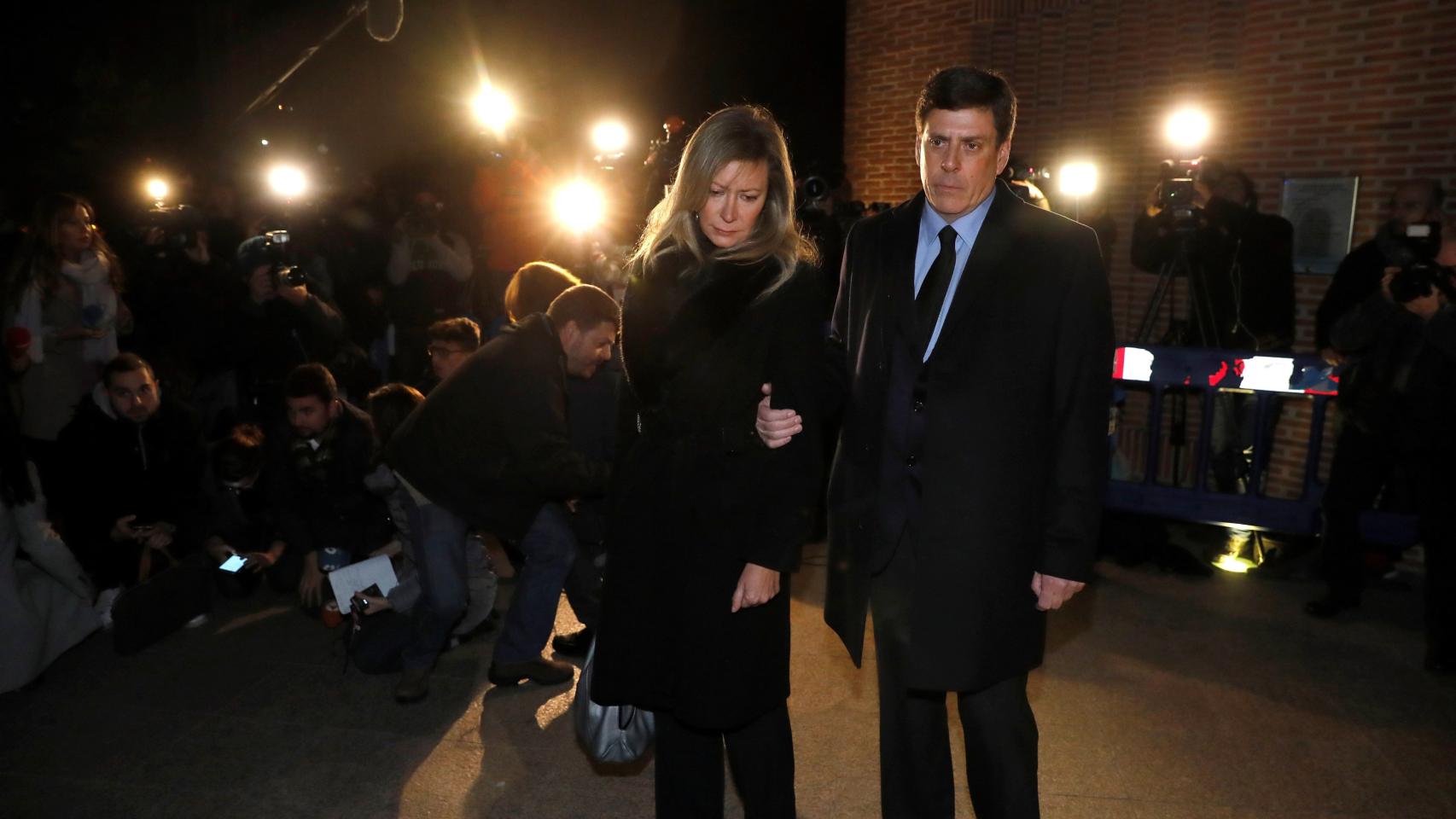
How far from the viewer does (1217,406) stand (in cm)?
628

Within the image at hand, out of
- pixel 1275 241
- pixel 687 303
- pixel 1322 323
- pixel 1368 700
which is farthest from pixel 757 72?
pixel 687 303

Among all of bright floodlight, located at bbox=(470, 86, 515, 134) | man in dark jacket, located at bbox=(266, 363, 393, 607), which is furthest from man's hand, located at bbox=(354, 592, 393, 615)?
bright floodlight, located at bbox=(470, 86, 515, 134)

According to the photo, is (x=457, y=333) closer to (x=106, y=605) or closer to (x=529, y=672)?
(x=529, y=672)

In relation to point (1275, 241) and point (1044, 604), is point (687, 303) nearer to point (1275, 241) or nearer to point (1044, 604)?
point (1044, 604)

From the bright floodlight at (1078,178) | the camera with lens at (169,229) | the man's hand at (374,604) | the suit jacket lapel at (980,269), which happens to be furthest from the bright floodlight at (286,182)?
the suit jacket lapel at (980,269)

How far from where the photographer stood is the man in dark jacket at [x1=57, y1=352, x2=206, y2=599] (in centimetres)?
493

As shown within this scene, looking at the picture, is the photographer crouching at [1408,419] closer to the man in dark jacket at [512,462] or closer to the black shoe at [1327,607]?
the black shoe at [1327,607]

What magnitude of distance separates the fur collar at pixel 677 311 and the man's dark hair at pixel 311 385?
2.96 metres

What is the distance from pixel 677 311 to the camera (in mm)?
2281

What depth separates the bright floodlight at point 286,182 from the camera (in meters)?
8.25

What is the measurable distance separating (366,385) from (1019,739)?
5.03m

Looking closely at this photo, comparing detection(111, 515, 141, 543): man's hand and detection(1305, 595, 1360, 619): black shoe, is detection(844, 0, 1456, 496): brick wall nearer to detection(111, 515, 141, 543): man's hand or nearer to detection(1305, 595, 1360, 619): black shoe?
detection(1305, 595, 1360, 619): black shoe

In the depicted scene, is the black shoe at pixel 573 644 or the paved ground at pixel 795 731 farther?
the black shoe at pixel 573 644

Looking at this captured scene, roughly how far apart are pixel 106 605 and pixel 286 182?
15.6 ft
